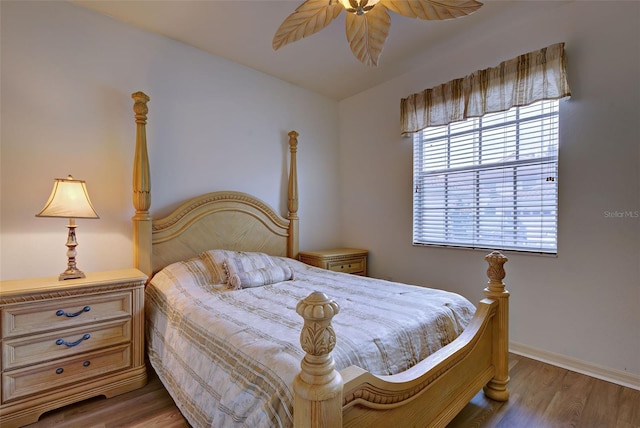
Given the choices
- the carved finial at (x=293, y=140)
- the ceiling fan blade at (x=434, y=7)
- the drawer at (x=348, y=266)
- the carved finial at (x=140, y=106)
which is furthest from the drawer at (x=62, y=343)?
the ceiling fan blade at (x=434, y=7)

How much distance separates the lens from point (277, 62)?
296 centimetres

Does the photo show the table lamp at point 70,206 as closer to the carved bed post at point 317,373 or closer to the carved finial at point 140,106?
the carved finial at point 140,106

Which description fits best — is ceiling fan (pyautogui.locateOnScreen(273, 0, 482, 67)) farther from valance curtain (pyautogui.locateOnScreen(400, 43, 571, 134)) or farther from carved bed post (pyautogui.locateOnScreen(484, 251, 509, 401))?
carved bed post (pyautogui.locateOnScreen(484, 251, 509, 401))

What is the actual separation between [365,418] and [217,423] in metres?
0.58

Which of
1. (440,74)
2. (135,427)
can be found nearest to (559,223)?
(440,74)

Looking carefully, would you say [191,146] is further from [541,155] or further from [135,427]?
[541,155]

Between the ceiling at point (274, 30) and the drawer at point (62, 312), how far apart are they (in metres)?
2.04

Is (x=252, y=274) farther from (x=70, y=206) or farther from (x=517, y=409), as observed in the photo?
(x=517, y=409)

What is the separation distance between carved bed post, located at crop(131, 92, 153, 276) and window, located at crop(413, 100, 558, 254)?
2459 mm

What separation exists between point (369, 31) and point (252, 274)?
1.75 m

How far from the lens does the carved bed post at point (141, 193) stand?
224 cm

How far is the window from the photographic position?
232cm

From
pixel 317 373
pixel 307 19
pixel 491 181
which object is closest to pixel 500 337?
pixel 491 181

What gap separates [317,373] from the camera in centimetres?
80
